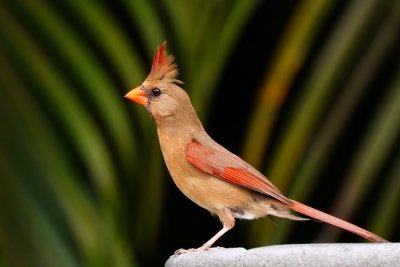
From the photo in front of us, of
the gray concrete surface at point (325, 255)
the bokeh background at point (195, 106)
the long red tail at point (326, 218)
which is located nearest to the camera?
the gray concrete surface at point (325, 255)

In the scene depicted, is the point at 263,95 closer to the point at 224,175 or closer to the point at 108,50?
the point at 108,50

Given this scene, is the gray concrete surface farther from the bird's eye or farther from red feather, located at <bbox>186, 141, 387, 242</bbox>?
the bird's eye

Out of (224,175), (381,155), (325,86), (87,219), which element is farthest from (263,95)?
(224,175)

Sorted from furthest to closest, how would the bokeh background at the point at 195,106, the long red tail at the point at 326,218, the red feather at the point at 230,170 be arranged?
the bokeh background at the point at 195,106 → the red feather at the point at 230,170 → the long red tail at the point at 326,218

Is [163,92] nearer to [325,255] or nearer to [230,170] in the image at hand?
[230,170]

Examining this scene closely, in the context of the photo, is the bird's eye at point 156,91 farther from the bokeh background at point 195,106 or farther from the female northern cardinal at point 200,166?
the bokeh background at point 195,106

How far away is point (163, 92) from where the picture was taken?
2.29 metres

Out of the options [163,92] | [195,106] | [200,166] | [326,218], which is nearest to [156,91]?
[163,92]

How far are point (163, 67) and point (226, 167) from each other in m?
0.28

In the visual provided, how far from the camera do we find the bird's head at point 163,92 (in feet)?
7.43

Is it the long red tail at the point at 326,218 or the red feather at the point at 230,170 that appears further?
the red feather at the point at 230,170

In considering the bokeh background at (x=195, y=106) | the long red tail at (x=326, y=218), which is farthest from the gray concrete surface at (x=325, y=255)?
the bokeh background at (x=195, y=106)

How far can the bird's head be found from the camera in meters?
2.27

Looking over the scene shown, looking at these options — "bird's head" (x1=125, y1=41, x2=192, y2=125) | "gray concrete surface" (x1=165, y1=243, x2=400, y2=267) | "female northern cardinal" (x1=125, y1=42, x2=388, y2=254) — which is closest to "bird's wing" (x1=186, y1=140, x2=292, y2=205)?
"female northern cardinal" (x1=125, y1=42, x2=388, y2=254)
